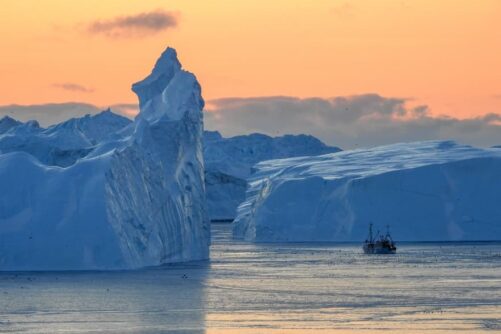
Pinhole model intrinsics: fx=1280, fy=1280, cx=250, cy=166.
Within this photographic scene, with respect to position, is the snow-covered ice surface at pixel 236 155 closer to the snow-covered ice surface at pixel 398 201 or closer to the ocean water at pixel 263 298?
the snow-covered ice surface at pixel 398 201

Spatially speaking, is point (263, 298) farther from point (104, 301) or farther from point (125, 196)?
point (125, 196)

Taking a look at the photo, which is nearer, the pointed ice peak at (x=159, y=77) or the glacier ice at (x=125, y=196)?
the glacier ice at (x=125, y=196)

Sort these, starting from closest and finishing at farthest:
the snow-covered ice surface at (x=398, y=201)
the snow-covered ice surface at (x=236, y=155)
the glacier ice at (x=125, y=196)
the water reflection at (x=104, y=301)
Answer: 1. the water reflection at (x=104, y=301)
2. the glacier ice at (x=125, y=196)
3. the snow-covered ice surface at (x=398, y=201)
4. the snow-covered ice surface at (x=236, y=155)

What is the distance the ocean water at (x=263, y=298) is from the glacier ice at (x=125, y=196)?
1.05m

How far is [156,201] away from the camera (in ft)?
167

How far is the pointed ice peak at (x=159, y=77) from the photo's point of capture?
5903cm

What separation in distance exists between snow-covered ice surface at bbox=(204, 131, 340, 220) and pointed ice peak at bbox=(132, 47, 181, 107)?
86275 millimetres

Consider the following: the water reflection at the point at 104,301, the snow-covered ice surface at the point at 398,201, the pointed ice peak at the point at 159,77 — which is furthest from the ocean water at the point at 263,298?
the snow-covered ice surface at the point at 398,201

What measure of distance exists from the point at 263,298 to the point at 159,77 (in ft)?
75.6

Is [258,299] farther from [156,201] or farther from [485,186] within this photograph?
[485,186]

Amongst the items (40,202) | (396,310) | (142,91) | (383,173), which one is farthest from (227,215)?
(396,310)

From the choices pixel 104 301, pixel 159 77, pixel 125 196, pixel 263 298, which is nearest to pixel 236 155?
pixel 159 77

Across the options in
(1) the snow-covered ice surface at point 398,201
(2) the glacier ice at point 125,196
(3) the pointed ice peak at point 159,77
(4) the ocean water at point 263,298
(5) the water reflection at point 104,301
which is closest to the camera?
(4) the ocean water at point 263,298

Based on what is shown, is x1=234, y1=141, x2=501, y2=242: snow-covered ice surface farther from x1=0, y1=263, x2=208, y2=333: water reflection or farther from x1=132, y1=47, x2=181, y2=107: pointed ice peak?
x1=0, y1=263, x2=208, y2=333: water reflection
